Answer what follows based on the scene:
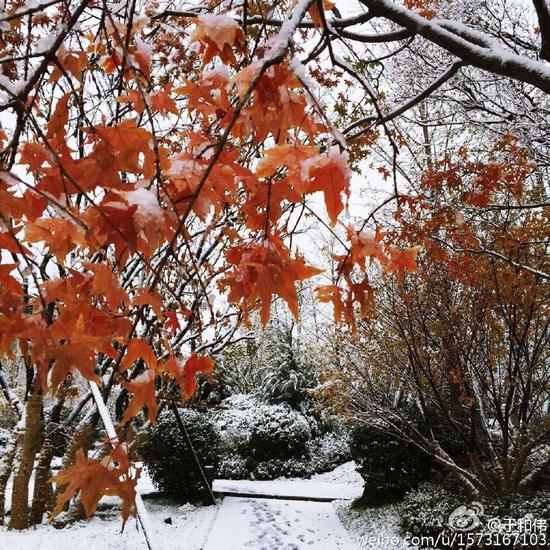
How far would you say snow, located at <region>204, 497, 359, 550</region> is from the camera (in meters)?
6.11

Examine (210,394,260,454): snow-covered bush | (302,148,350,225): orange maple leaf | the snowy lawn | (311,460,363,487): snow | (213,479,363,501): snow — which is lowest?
(311,460,363,487): snow

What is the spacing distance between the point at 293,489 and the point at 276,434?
1.70 m

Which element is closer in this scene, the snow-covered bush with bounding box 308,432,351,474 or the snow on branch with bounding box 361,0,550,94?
the snow on branch with bounding box 361,0,550,94

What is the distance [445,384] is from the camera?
6941mm

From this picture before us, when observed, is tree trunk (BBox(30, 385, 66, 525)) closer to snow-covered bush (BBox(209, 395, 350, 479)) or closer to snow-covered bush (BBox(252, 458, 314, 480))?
snow-covered bush (BBox(209, 395, 350, 479))

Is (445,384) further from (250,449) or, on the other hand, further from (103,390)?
(250,449)

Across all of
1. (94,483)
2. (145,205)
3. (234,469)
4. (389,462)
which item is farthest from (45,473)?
(145,205)

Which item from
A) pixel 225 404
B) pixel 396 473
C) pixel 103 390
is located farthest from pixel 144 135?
pixel 225 404

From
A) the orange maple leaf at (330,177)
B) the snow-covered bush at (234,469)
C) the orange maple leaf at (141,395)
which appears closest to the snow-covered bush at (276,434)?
the snow-covered bush at (234,469)

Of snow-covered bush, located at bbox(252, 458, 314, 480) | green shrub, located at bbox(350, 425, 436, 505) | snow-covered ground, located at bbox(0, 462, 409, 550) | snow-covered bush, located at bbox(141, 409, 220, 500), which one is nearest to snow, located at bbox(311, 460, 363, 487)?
snow-covered bush, located at bbox(252, 458, 314, 480)

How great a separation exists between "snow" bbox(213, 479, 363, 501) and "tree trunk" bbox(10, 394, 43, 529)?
3839mm

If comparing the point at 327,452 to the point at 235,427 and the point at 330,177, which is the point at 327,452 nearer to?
the point at 235,427

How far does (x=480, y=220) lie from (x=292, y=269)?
16.9 ft

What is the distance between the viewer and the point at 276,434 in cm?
1107
